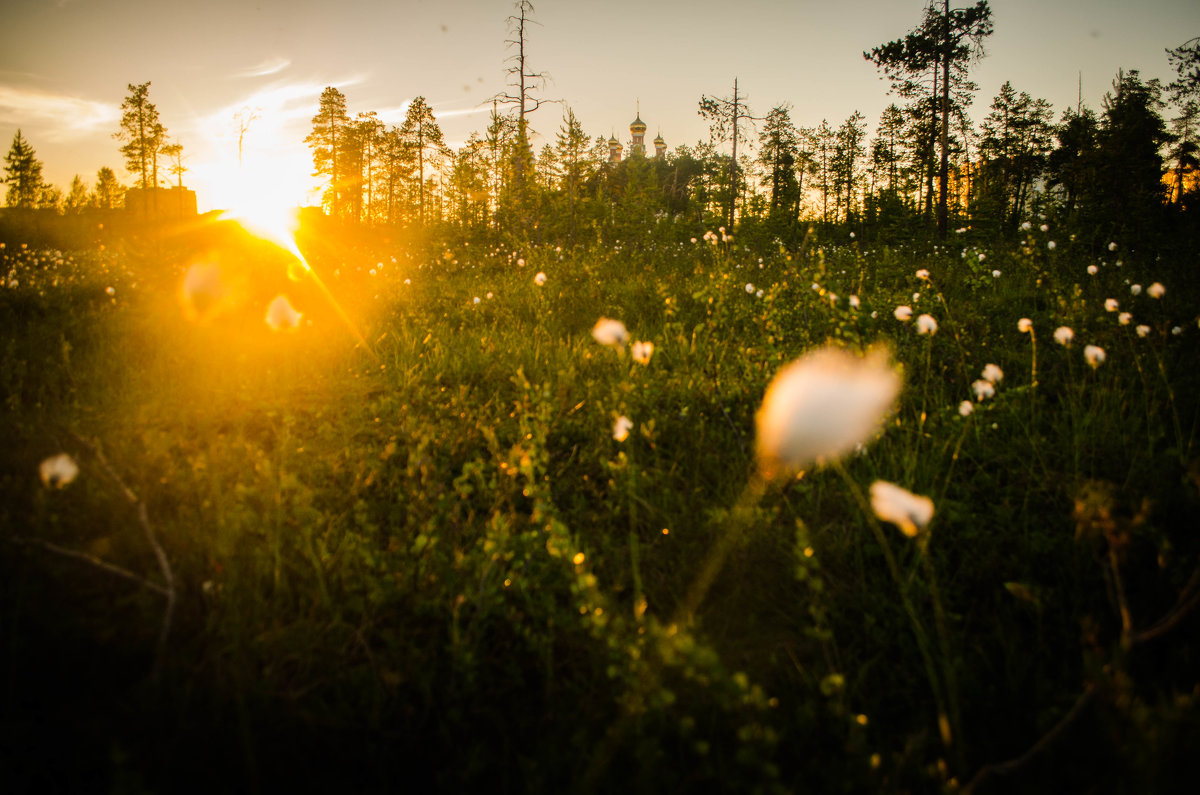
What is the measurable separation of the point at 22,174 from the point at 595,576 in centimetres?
7256

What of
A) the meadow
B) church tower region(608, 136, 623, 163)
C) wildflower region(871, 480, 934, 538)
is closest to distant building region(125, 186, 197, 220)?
church tower region(608, 136, 623, 163)

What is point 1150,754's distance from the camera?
984mm

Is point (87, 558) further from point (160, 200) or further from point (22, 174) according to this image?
point (22, 174)

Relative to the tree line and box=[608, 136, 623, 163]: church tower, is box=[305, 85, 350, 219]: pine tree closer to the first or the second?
the tree line

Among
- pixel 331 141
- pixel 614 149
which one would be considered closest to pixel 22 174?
pixel 331 141

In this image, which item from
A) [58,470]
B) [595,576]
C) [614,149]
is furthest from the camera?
[614,149]

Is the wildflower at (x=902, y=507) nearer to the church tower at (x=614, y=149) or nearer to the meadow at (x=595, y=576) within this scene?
the meadow at (x=595, y=576)

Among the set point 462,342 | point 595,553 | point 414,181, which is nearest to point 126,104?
point 414,181

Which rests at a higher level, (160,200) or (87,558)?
(160,200)

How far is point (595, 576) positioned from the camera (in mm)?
1980

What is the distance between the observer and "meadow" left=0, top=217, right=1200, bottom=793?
51.2 inches

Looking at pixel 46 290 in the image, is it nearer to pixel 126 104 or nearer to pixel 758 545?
pixel 758 545

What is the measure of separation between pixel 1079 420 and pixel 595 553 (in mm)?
2813

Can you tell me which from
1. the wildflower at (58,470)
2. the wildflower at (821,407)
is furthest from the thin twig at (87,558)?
the wildflower at (821,407)
